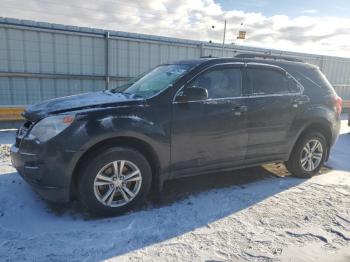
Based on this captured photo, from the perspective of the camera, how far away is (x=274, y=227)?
337 centimetres

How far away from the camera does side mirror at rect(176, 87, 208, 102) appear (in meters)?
3.74

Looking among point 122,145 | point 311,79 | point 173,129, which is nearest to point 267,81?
point 311,79

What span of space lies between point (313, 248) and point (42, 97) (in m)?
7.64

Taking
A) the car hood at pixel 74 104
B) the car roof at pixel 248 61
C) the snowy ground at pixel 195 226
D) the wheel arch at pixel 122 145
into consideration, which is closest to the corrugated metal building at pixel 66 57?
the snowy ground at pixel 195 226

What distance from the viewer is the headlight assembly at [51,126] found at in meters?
3.20

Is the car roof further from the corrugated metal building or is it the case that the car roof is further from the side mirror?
the corrugated metal building

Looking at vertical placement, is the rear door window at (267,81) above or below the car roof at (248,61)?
below

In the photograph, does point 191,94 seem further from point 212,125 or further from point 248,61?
point 248,61

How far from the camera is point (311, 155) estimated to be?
506cm

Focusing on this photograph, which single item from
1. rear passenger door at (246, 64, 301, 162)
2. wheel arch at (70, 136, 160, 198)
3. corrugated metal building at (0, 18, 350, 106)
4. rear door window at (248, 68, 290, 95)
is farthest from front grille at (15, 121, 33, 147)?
corrugated metal building at (0, 18, 350, 106)

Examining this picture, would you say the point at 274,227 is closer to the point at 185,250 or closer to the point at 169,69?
the point at 185,250

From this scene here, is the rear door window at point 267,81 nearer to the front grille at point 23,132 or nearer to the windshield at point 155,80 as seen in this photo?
the windshield at point 155,80

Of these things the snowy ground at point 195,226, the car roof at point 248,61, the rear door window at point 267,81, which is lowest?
the snowy ground at point 195,226

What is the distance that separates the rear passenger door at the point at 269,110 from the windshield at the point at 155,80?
1048 mm
